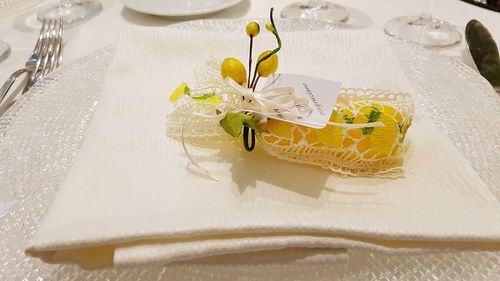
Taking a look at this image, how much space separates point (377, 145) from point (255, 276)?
0.22 metres

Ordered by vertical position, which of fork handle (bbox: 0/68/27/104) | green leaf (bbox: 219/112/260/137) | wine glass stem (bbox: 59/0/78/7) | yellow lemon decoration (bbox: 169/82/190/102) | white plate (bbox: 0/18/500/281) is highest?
wine glass stem (bbox: 59/0/78/7)

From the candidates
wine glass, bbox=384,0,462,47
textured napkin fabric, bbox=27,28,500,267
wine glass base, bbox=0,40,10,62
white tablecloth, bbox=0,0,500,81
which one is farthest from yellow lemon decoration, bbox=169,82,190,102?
wine glass, bbox=384,0,462,47

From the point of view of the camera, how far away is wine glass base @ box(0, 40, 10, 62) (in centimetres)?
93

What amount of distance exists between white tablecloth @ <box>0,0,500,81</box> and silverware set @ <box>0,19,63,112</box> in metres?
0.03

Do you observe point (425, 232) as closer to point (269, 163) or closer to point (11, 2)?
point (269, 163)

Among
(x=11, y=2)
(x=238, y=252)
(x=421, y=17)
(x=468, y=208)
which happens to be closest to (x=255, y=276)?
(x=238, y=252)

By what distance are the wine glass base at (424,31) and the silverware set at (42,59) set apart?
780 millimetres

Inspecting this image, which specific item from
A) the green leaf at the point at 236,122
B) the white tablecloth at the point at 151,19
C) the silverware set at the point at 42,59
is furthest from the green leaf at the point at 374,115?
the silverware set at the point at 42,59

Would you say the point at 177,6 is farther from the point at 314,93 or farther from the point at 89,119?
the point at 314,93

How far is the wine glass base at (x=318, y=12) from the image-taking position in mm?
1143

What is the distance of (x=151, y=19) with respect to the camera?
1.09m

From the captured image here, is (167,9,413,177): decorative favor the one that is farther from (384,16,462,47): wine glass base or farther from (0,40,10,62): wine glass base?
(0,40,10,62): wine glass base

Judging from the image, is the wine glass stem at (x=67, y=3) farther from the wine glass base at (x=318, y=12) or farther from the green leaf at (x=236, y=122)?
the green leaf at (x=236, y=122)

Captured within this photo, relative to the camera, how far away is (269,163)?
0.57 metres
